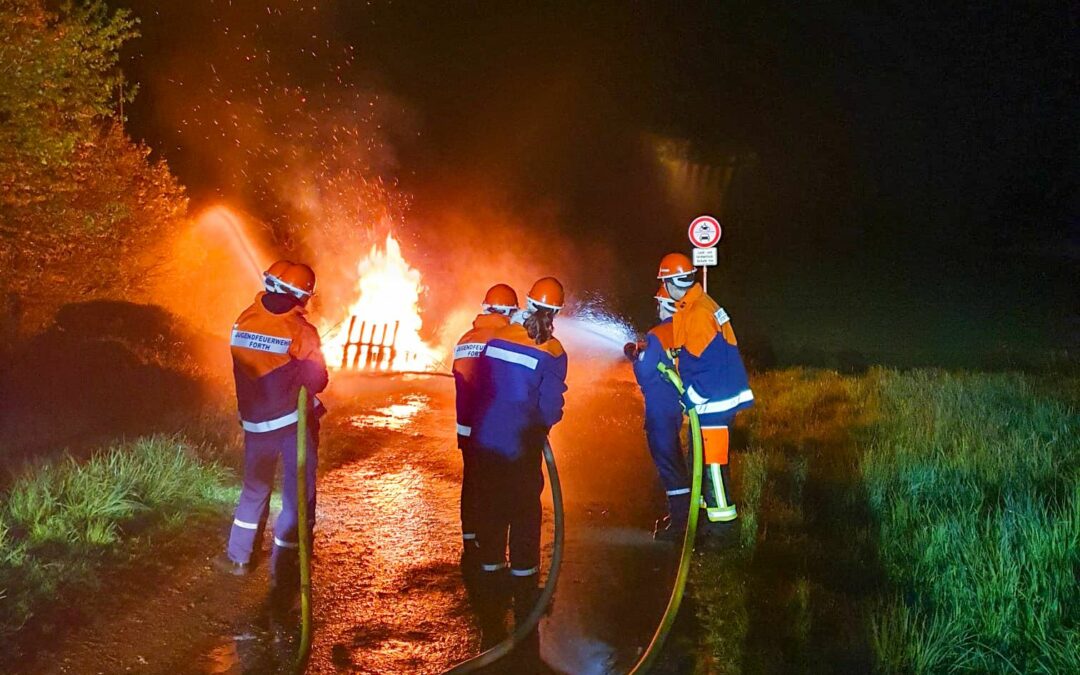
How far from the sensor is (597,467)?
762 centimetres

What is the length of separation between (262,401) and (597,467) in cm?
385

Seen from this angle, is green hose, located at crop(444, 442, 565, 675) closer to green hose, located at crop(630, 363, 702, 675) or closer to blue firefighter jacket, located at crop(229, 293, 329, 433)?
green hose, located at crop(630, 363, 702, 675)

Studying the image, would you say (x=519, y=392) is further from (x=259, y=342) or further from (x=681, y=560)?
(x=259, y=342)

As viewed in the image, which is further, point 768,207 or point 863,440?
point 768,207

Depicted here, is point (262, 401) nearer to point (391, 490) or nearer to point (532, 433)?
point (532, 433)

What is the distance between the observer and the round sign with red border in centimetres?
1143

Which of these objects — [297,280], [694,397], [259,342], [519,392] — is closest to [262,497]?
[259,342]

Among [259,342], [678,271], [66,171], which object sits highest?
[66,171]

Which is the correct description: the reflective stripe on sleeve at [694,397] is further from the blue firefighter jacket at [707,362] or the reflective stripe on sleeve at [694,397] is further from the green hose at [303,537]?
the green hose at [303,537]

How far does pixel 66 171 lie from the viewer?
10.7 m

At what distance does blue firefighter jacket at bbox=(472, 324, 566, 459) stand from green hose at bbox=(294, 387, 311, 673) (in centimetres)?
112

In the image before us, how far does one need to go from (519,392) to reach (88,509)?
3060 mm

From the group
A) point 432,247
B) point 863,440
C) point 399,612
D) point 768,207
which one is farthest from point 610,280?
point 399,612

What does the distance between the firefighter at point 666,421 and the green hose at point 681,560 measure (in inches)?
5.4
